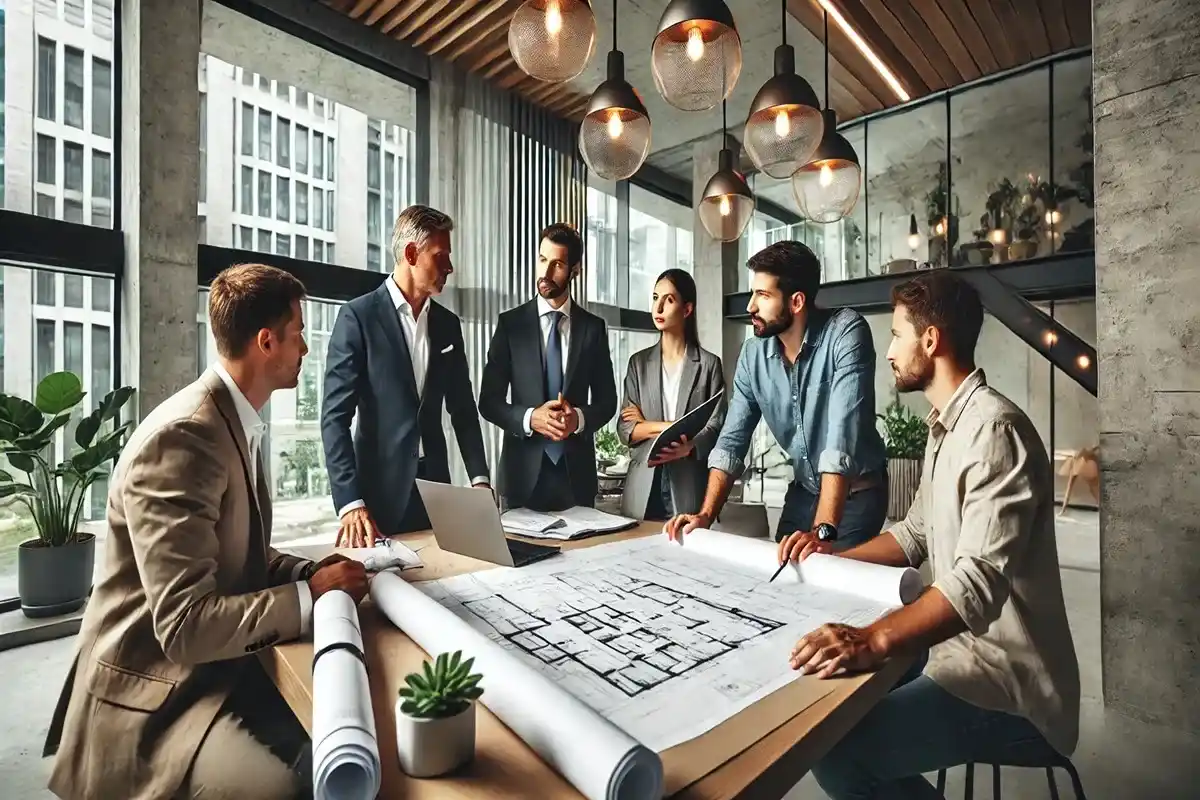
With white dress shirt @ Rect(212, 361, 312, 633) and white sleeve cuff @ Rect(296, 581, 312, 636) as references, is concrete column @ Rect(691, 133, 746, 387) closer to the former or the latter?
white dress shirt @ Rect(212, 361, 312, 633)

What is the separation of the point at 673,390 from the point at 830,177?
3.75ft

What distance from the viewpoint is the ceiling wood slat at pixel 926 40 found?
4488 mm

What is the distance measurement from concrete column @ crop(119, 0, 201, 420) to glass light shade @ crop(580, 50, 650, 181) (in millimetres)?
2745

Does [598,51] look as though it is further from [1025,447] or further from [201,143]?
[1025,447]

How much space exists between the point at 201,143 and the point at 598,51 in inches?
113

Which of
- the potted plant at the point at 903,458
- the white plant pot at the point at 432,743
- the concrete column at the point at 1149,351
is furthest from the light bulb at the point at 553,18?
the potted plant at the point at 903,458

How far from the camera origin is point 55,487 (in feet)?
10.4

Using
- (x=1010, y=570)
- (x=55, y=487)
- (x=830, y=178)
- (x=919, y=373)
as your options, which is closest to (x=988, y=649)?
(x=1010, y=570)

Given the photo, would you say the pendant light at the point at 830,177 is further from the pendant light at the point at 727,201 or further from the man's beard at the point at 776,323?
the man's beard at the point at 776,323

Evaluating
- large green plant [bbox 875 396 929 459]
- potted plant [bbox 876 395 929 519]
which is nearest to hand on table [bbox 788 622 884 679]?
potted plant [bbox 876 395 929 519]

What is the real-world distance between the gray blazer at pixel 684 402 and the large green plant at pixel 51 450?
2599mm

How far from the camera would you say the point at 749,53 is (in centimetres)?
506

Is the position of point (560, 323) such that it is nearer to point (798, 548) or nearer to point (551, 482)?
point (551, 482)

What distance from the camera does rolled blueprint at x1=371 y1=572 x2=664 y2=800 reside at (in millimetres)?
567
